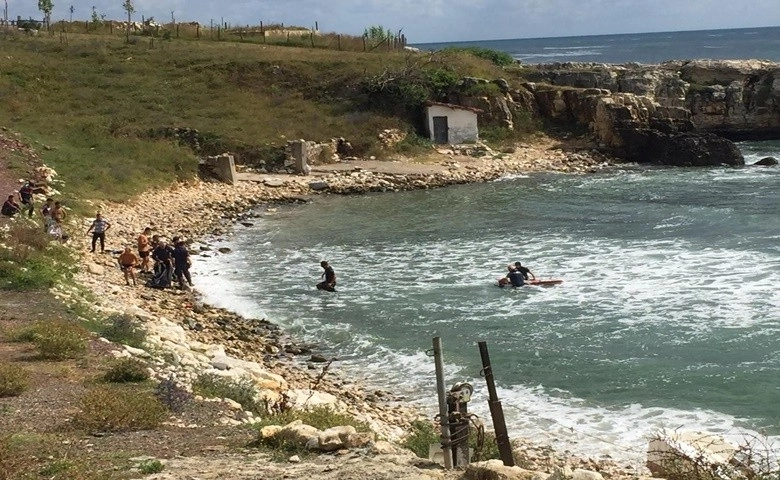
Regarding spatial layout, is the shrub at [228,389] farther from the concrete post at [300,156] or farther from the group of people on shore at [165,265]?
the concrete post at [300,156]


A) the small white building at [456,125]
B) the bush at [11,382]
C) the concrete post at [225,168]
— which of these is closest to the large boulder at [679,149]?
the small white building at [456,125]

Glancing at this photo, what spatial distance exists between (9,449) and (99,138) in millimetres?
32198

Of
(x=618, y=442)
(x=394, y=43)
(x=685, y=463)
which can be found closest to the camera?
(x=685, y=463)

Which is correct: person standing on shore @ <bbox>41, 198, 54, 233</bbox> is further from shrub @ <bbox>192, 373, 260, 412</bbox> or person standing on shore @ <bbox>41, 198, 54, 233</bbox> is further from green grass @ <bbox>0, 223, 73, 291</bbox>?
shrub @ <bbox>192, 373, 260, 412</bbox>

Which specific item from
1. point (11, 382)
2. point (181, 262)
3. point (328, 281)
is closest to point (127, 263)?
point (181, 262)

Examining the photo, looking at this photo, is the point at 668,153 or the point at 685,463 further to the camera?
the point at 668,153

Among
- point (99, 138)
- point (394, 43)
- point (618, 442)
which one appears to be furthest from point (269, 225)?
point (394, 43)

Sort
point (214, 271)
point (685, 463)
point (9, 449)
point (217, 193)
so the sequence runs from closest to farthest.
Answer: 1. point (9, 449)
2. point (685, 463)
3. point (214, 271)
4. point (217, 193)

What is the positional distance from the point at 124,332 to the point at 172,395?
4142mm

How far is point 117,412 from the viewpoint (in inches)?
400

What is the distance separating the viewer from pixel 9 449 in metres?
8.46

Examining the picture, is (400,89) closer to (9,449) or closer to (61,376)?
(61,376)

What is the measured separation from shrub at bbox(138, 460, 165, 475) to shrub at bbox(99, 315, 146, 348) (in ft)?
20.6

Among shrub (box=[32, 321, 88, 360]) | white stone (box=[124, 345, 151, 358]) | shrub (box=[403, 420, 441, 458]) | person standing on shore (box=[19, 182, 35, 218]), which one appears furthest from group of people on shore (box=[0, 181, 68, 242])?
shrub (box=[403, 420, 441, 458])
